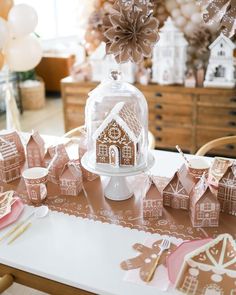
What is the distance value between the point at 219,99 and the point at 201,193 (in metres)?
2.18

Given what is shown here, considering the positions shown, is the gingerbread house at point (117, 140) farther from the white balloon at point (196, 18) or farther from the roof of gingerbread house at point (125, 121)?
the white balloon at point (196, 18)

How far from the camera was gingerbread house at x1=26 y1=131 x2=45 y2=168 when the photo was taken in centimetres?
162

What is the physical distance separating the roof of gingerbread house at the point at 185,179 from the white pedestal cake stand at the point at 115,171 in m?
0.09

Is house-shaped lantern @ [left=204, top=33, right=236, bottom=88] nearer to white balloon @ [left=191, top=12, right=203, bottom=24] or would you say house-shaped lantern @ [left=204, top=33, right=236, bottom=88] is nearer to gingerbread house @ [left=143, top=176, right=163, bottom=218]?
white balloon @ [left=191, top=12, right=203, bottom=24]

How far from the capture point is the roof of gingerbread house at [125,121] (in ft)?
4.28

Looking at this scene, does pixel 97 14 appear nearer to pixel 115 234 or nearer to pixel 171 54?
pixel 171 54

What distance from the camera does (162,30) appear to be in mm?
3316

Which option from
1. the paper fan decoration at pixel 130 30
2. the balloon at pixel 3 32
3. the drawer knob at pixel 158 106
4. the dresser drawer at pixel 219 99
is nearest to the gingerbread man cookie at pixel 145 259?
the paper fan decoration at pixel 130 30

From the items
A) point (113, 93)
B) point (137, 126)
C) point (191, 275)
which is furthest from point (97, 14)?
point (191, 275)

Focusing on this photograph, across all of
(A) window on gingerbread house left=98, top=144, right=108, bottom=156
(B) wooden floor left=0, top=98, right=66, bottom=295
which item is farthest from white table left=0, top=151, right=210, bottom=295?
(B) wooden floor left=0, top=98, right=66, bottom=295

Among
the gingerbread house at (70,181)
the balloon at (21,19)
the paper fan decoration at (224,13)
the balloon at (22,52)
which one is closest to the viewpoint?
the paper fan decoration at (224,13)

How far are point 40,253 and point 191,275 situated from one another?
44cm

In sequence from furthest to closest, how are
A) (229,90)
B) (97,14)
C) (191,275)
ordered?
(97,14) → (229,90) → (191,275)

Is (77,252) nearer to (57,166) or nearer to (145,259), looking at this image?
(145,259)
